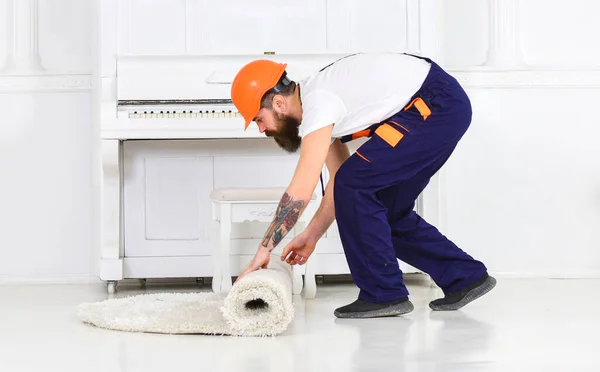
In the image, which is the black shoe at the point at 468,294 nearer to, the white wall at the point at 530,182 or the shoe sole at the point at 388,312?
the shoe sole at the point at 388,312

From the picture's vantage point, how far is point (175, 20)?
13.3 feet

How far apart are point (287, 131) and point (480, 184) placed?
195 centimetres

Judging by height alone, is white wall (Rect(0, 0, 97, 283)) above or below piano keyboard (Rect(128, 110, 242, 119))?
below

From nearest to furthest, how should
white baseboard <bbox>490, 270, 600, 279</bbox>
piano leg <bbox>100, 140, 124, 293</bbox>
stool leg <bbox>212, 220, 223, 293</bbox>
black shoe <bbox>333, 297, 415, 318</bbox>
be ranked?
black shoe <bbox>333, 297, 415, 318</bbox>
stool leg <bbox>212, 220, 223, 293</bbox>
piano leg <bbox>100, 140, 124, 293</bbox>
white baseboard <bbox>490, 270, 600, 279</bbox>

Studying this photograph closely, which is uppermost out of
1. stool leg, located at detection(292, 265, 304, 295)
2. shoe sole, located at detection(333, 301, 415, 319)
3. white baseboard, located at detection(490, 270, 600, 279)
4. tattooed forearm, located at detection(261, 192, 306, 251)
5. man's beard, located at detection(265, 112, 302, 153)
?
man's beard, located at detection(265, 112, 302, 153)

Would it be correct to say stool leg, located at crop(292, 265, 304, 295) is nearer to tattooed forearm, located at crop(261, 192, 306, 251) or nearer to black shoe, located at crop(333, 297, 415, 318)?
black shoe, located at crop(333, 297, 415, 318)

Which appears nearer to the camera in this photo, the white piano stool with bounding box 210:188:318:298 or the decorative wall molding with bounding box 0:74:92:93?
the white piano stool with bounding box 210:188:318:298

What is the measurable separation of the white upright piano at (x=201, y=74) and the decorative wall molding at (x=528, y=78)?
483 mm

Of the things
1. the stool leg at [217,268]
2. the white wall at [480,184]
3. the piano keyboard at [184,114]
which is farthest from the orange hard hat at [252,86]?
the white wall at [480,184]

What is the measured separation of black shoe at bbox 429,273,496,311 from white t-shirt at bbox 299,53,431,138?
69 cm

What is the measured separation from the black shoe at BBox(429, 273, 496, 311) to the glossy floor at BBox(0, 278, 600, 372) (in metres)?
0.05

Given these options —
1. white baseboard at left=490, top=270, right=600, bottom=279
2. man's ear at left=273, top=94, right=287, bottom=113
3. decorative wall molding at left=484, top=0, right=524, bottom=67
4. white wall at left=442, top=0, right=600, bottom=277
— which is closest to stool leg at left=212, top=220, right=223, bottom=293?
man's ear at left=273, top=94, right=287, bottom=113

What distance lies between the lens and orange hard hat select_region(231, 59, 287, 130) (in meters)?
2.70

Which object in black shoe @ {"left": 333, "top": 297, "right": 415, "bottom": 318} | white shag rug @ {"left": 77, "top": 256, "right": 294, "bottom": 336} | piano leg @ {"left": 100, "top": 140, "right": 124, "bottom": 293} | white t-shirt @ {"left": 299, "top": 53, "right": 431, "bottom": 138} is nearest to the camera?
white shag rug @ {"left": 77, "top": 256, "right": 294, "bottom": 336}
